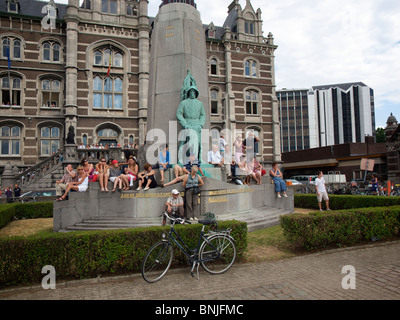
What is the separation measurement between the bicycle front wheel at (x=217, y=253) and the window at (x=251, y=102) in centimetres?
2982

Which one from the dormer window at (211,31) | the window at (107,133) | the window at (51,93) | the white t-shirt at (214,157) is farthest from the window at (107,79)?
the white t-shirt at (214,157)

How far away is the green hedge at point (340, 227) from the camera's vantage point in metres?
7.27

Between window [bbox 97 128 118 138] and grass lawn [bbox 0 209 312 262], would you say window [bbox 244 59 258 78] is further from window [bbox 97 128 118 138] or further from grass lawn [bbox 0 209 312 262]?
grass lawn [bbox 0 209 312 262]

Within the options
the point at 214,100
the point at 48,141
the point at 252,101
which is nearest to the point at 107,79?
the point at 48,141

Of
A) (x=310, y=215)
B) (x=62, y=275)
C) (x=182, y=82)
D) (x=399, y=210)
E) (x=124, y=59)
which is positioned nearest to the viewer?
(x=62, y=275)

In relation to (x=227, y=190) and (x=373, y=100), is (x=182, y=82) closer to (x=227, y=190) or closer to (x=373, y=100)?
(x=227, y=190)

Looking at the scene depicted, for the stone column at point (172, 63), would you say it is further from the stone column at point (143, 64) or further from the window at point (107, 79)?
the window at point (107, 79)

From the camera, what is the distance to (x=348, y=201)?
47.8 ft

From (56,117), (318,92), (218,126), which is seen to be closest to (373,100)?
(318,92)

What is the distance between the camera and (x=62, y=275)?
5652 millimetres

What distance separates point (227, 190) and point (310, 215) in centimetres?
327

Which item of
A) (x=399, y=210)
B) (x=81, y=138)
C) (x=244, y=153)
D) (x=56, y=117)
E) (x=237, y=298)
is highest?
(x=56, y=117)

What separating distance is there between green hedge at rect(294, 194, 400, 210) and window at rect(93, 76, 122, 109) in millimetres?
20005

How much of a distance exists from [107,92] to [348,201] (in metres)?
23.7
